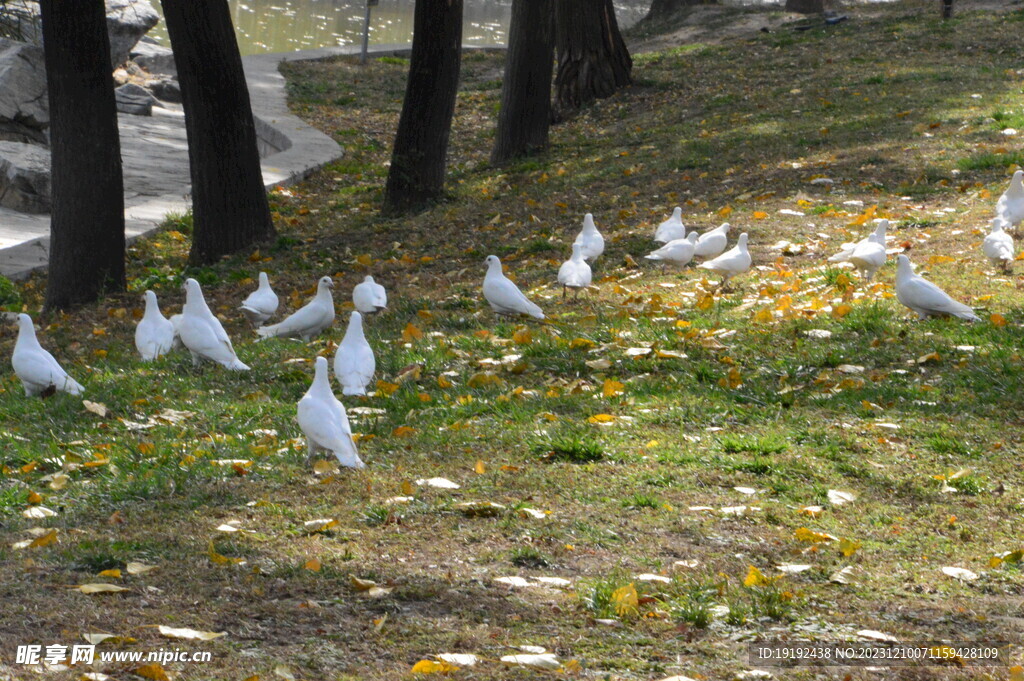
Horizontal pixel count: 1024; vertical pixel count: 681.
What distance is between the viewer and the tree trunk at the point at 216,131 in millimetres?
10461

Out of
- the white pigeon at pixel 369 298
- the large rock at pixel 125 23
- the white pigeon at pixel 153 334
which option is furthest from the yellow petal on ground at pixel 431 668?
the large rock at pixel 125 23

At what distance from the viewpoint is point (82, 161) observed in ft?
32.3

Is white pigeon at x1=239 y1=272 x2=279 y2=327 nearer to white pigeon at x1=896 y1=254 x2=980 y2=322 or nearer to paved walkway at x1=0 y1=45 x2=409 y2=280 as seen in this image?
paved walkway at x1=0 y1=45 x2=409 y2=280

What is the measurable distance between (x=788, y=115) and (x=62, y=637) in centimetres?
1309

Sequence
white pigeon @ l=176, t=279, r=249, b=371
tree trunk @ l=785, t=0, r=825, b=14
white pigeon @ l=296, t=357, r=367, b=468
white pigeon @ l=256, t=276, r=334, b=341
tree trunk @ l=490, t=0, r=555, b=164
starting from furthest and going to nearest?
1. tree trunk @ l=785, t=0, r=825, b=14
2. tree trunk @ l=490, t=0, r=555, b=164
3. white pigeon @ l=256, t=276, r=334, b=341
4. white pigeon @ l=176, t=279, r=249, b=371
5. white pigeon @ l=296, t=357, r=367, b=468

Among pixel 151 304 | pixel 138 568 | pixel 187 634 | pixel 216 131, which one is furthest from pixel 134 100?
pixel 187 634

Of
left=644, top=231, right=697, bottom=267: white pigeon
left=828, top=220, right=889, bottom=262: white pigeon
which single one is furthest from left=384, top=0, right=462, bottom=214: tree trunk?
left=828, top=220, right=889, bottom=262: white pigeon

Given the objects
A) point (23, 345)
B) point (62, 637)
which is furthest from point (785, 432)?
point (23, 345)

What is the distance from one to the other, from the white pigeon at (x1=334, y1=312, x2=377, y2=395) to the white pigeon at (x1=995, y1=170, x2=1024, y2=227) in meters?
5.36

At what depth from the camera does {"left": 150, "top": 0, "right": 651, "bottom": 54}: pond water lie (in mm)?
32125

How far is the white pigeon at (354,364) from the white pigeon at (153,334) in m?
1.84

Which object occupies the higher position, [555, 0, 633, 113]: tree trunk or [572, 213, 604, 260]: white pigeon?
[555, 0, 633, 113]: tree trunk

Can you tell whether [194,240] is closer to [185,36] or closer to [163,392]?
[185,36]

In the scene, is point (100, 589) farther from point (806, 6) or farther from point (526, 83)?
point (806, 6)
